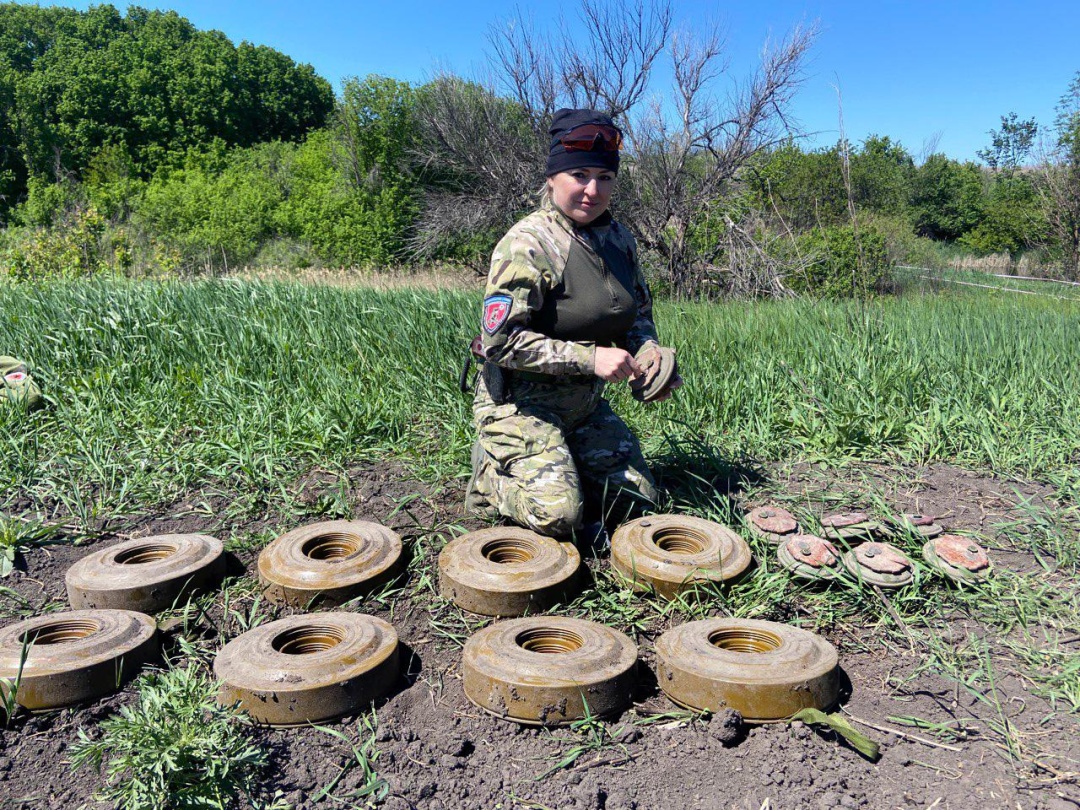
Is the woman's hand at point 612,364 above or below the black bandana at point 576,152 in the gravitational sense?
below

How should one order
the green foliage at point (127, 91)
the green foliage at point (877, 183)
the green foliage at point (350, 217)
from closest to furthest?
the green foliage at point (877, 183) < the green foliage at point (350, 217) < the green foliage at point (127, 91)

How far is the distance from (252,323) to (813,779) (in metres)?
4.39

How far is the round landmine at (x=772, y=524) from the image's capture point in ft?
9.46

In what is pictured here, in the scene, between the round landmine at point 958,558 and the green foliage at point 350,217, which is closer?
the round landmine at point 958,558

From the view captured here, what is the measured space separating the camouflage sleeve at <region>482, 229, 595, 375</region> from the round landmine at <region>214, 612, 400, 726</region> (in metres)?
1.09

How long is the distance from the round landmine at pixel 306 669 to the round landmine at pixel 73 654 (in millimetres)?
326

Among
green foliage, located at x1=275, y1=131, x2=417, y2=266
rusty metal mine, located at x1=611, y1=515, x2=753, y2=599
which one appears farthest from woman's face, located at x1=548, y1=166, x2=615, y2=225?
green foliage, located at x1=275, y1=131, x2=417, y2=266

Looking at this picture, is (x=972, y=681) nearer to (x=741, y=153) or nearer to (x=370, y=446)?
(x=370, y=446)

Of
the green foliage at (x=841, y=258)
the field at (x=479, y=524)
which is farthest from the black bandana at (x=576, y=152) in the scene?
the green foliage at (x=841, y=258)

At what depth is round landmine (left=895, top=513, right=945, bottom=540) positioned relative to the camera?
283 cm

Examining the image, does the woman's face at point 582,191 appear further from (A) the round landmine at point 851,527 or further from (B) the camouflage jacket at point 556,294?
(A) the round landmine at point 851,527

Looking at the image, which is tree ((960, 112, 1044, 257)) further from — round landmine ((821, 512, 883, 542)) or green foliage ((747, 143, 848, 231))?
round landmine ((821, 512, 883, 542))

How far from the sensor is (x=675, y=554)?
265cm

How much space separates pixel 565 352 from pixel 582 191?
62 cm
